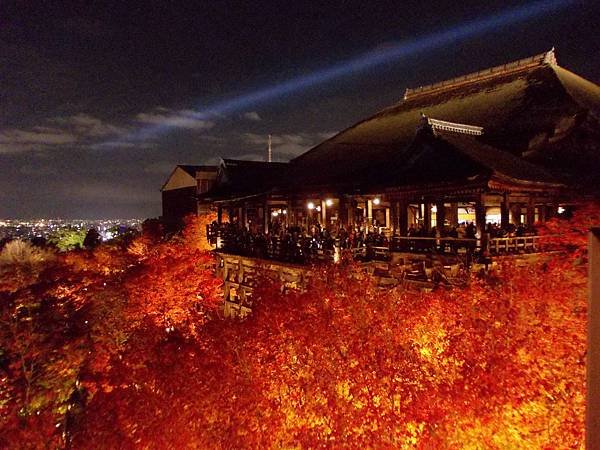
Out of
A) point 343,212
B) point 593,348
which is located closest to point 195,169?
point 343,212

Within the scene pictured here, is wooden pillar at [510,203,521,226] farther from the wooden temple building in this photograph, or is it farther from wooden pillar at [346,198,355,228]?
wooden pillar at [346,198,355,228]

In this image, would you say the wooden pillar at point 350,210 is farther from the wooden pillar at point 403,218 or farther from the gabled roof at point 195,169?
the gabled roof at point 195,169

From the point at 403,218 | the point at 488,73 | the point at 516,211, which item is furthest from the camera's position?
the point at 488,73

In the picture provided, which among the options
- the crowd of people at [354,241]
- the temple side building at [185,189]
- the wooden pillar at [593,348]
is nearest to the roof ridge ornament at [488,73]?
the crowd of people at [354,241]

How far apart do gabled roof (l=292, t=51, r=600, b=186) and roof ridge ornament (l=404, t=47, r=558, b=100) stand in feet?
0.17

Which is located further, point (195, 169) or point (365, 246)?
point (195, 169)

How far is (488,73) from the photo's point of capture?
2784cm

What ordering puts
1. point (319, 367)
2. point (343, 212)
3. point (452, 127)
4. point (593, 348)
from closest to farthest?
point (593, 348), point (319, 367), point (452, 127), point (343, 212)

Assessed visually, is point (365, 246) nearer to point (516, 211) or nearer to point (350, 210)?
point (350, 210)

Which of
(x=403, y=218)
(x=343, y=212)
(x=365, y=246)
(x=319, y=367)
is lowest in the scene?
(x=319, y=367)

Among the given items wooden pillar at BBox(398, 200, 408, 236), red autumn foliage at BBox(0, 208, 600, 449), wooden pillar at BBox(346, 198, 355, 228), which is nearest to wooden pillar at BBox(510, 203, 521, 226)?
red autumn foliage at BBox(0, 208, 600, 449)

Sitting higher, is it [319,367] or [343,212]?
[343,212]

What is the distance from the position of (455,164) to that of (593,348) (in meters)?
13.7

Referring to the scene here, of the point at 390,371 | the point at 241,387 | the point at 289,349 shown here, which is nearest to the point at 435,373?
the point at 390,371
